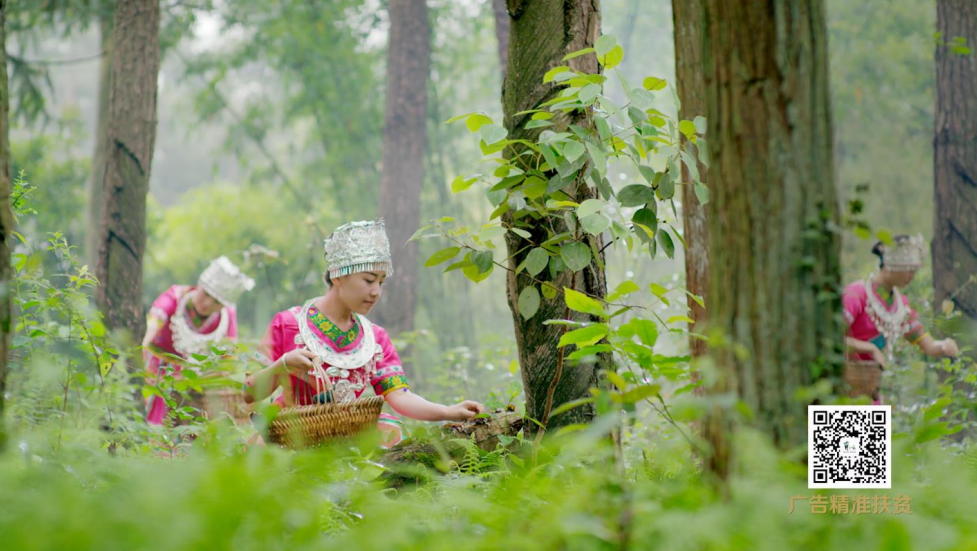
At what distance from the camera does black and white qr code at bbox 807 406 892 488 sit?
6.20 ft

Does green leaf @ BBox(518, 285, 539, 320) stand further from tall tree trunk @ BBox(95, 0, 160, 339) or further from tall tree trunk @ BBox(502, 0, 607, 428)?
tall tree trunk @ BBox(95, 0, 160, 339)

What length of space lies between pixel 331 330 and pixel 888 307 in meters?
4.54

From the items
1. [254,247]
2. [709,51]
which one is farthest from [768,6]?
[254,247]

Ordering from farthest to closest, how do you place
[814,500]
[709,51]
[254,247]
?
[254,247], [709,51], [814,500]

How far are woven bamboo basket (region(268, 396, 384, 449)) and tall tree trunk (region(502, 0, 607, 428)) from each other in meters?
0.69

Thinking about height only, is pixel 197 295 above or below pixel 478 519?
above

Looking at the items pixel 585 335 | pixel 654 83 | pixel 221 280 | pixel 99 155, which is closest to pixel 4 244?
pixel 585 335

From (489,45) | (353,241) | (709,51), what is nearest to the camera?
(709,51)

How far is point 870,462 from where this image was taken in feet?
6.49

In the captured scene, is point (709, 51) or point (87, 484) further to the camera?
point (87, 484)

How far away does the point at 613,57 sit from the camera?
3.16 m

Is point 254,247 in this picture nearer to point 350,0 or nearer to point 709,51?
point 709,51

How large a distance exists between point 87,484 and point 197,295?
5.63 metres

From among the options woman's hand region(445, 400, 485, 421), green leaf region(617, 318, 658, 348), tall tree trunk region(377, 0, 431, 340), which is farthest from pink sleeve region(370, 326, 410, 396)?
tall tree trunk region(377, 0, 431, 340)
